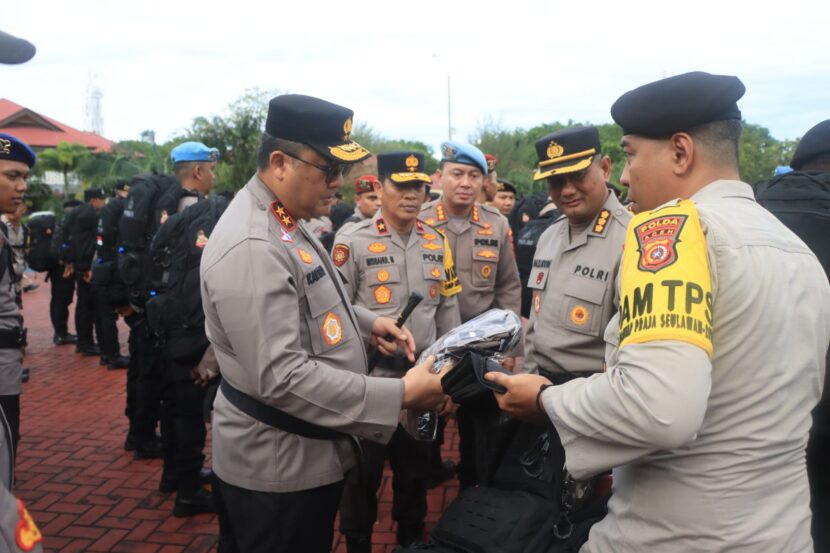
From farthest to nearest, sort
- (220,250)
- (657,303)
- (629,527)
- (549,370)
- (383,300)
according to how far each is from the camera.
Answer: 1. (383,300)
2. (549,370)
3. (220,250)
4. (629,527)
5. (657,303)

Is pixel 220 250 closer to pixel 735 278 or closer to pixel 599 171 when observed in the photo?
pixel 735 278

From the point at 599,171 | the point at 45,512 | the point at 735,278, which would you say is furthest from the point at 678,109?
the point at 45,512

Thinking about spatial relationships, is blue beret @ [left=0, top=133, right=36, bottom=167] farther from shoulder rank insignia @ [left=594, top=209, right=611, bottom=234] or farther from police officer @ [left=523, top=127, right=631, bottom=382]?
shoulder rank insignia @ [left=594, top=209, right=611, bottom=234]

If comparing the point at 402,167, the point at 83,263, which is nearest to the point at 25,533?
the point at 402,167

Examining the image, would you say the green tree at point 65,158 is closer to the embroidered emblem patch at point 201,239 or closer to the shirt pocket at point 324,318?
the embroidered emblem patch at point 201,239

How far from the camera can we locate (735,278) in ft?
4.23

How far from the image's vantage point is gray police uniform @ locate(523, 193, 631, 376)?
9.14 ft

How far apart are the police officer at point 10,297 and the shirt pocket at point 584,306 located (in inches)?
105

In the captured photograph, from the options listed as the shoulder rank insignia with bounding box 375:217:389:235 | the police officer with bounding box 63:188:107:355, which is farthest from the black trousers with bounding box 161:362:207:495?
the police officer with bounding box 63:188:107:355

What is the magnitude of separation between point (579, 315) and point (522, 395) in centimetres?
129

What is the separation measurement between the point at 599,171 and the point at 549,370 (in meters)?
1.01

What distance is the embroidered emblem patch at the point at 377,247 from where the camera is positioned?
12.1ft

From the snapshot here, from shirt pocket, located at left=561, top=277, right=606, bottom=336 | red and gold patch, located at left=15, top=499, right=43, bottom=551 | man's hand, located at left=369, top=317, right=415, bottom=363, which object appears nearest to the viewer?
red and gold patch, located at left=15, top=499, right=43, bottom=551

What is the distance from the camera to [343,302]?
2139 millimetres
